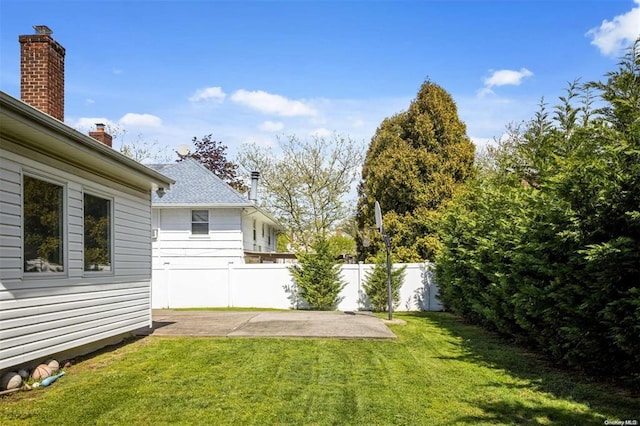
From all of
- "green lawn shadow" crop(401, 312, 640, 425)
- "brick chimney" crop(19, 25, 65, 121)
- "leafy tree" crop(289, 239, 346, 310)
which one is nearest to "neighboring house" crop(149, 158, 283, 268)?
"leafy tree" crop(289, 239, 346, 310)

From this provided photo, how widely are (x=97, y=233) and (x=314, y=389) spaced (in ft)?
14.2

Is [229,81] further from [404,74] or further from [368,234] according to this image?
[368,234]

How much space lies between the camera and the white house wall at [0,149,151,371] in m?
5.01

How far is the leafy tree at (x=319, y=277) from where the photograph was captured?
1467 cm

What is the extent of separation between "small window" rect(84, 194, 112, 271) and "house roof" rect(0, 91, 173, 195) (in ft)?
1.57

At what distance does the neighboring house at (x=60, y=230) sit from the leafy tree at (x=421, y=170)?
10.1 m

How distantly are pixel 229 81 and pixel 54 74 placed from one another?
32.7ft

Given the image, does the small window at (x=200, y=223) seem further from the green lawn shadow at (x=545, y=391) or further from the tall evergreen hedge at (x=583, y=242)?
the green lawn shadow at (x=545, y=391)

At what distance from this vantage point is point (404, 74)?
1519 cm

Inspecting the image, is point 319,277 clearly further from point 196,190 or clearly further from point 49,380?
point 49,380

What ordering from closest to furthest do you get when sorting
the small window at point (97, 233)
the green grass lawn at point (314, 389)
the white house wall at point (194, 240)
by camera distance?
the green grass lawn at point (314, 389) < the small window at point (97, 233) < the white house wall at point (194, 240)

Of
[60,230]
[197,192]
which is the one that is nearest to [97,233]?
[60,230]

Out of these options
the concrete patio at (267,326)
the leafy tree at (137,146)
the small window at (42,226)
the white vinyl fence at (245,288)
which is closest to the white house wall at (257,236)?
the white vinyl fence at (245,288)

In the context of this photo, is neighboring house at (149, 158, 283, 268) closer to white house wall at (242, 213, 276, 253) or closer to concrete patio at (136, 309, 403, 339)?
white house wall at (242, 213, 276, 253)
